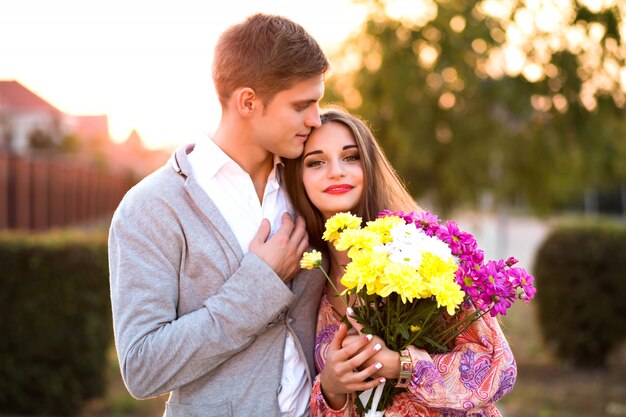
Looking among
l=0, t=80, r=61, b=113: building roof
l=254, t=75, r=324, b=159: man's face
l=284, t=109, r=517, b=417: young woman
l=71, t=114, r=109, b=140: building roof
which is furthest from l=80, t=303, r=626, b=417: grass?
l=71, t=114, r=109, b=140: building roof

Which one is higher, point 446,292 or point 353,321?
point 446,292

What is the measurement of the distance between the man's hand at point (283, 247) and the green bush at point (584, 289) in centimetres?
644

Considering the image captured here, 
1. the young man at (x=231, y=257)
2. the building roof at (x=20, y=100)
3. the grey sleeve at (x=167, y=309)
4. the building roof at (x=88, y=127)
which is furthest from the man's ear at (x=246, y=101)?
the building roof at (x=88, y=127)

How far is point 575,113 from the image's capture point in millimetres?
9039

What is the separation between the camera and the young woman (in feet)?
8.93

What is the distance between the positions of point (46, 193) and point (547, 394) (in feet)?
46.4

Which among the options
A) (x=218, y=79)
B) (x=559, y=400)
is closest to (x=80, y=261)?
(x=218, y=79)

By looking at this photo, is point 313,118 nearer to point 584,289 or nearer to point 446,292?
point 446,292

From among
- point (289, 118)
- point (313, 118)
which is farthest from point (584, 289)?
point (289, 118)

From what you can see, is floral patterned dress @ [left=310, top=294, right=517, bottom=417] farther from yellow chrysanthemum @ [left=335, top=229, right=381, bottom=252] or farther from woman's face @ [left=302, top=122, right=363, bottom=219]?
woman's face @ [left=302, top=122, right=363, bottom=219]

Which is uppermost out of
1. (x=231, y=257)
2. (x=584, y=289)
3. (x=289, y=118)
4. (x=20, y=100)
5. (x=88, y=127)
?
(x=289, y=118)

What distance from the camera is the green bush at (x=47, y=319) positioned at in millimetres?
6719

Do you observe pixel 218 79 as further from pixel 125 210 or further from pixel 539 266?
pixel 539 266

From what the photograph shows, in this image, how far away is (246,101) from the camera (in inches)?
119
